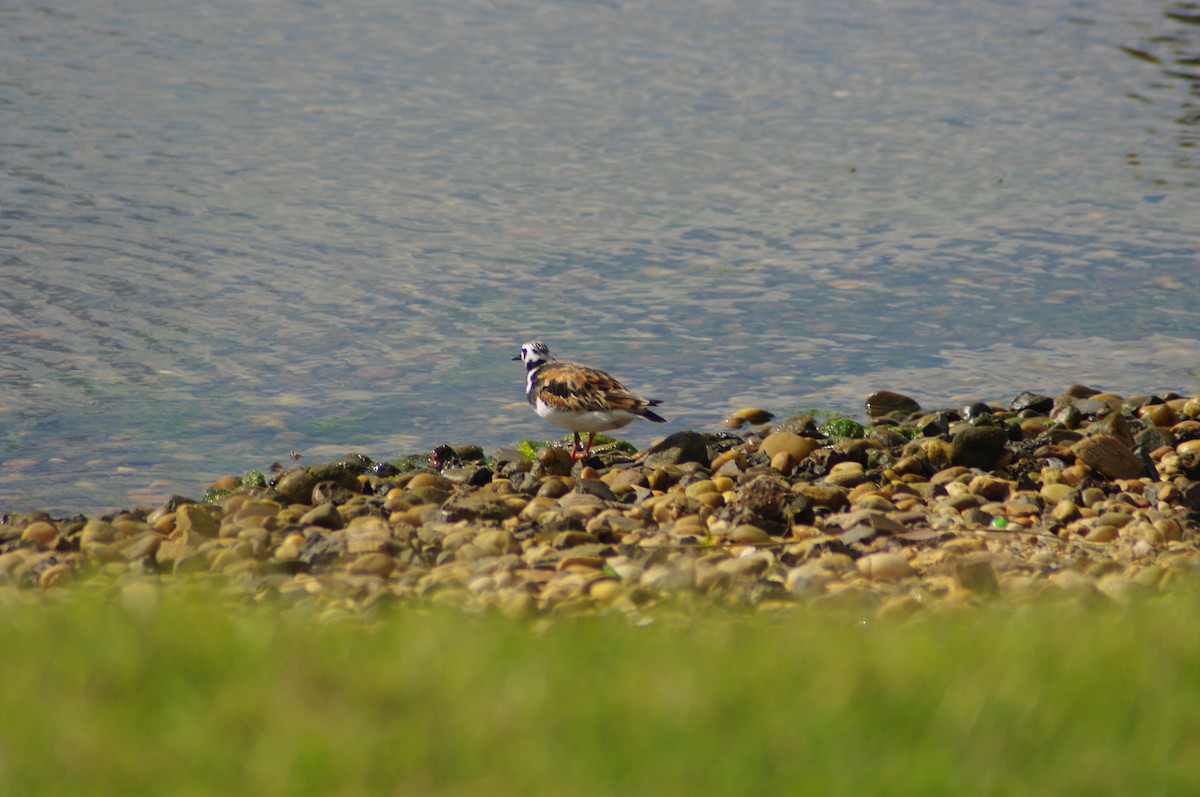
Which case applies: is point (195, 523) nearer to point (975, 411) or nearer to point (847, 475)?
point (847, 475)

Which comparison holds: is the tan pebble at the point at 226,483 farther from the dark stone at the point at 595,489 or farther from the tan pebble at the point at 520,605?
the tan pebble at the point at 520,605

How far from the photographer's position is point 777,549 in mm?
7656

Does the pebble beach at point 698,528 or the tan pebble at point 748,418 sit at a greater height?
the pebble beach at point 698,528

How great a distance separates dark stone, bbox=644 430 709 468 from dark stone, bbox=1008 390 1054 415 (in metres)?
2.87

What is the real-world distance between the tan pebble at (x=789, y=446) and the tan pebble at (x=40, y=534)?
4546 millimetres

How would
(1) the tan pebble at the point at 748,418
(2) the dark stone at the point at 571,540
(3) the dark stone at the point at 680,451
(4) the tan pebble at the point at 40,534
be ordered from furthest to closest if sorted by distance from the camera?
(1) the tan pebble at the point at 748,418 < (3) the dark stone at the point at 680,451 < (4) the tan pebble at the point at 40,534 < (2) the dark stone at the point at 571,540

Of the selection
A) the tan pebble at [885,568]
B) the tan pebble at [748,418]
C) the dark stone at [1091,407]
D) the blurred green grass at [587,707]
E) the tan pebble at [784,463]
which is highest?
the blurred green grass at [587,707]

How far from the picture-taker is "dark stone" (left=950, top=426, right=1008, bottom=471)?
31.3 feet

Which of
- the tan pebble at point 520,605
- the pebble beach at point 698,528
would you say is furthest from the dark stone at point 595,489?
the tan pebble at point 520,605

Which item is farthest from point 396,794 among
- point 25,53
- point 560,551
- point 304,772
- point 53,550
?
point 25,53

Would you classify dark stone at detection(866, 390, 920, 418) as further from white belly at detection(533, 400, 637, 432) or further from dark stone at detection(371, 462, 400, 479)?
dark stone at detection(371, 462, 400, 479)

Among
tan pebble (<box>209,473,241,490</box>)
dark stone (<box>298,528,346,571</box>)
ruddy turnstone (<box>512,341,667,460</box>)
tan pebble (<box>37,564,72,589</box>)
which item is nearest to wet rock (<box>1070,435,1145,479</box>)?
ruddy turnstone (<box>512,341,667,460</box>)

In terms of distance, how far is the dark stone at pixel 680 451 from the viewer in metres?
9.70

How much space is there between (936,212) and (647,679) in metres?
14.2
